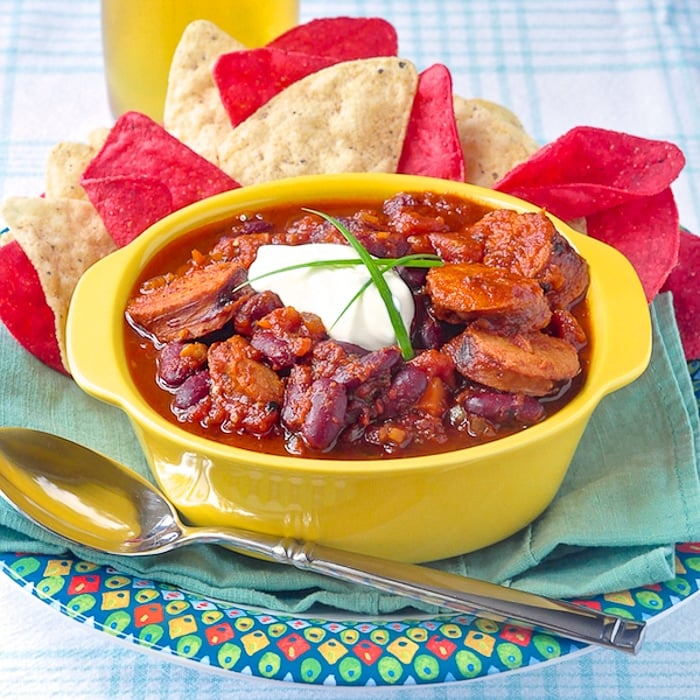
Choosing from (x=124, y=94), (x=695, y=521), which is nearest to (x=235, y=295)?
(x=695, y=521)

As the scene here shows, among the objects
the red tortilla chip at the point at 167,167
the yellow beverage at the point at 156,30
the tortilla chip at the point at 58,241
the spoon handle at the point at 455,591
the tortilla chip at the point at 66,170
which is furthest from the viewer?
the yellow beverage at the point at 156,30

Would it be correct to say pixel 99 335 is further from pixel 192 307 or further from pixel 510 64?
pixel 510 64

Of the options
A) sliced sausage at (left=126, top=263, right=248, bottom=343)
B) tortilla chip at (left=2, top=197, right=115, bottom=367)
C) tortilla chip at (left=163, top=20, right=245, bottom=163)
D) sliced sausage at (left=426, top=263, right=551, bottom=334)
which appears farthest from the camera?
tortilla chip at (left=163, top=20, right=245, bottom=163)

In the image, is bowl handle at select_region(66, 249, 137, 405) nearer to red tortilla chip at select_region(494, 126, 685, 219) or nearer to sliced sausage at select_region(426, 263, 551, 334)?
sliced sausage at select_region(426, 263, 551, 334)

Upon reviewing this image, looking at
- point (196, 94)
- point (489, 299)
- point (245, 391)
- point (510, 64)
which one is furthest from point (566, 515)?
point (510, 64)

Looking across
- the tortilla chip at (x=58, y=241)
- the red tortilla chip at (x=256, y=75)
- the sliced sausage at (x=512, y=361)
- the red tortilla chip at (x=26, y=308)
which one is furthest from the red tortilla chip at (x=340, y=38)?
the sliced sausage at (x=512, y=361)

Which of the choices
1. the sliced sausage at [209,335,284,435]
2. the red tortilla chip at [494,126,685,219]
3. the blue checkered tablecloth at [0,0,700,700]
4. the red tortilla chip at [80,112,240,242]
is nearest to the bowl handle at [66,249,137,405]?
the sliced sausage at [209,335,284,435]

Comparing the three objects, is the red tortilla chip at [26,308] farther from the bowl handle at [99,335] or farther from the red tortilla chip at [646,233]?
the red tortilla chip at [646,233]
